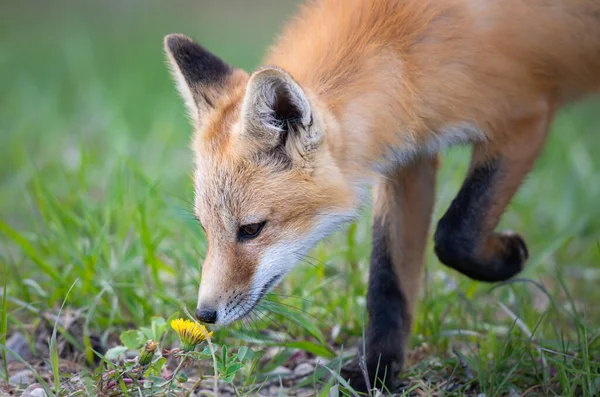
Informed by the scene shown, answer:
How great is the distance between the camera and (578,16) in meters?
4.20

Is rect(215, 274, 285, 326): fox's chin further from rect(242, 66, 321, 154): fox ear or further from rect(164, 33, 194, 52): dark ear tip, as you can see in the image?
rect(164, 33, 194, 52): dark ear tip

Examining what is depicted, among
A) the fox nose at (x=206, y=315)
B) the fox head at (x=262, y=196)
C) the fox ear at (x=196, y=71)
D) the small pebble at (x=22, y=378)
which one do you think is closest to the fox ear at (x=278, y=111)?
the fox head at (x=262, y=196)

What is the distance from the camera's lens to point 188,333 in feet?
10.4

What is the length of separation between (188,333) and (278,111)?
1.13 metres

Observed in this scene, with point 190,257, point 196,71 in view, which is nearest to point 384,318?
point 190,257

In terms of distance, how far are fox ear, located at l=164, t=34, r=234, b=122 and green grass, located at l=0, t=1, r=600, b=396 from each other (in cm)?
70

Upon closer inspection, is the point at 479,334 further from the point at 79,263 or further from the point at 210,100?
the point at 79,263

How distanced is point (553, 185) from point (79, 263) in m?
4.94

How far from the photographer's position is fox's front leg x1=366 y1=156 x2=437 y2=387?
4031 mm

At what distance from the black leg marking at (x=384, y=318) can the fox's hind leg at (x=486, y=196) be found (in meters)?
0.35

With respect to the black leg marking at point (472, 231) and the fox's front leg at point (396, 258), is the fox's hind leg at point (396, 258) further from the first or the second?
the black leg marking at point (472, 231)

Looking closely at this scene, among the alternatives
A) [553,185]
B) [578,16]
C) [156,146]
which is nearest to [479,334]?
[578,16]

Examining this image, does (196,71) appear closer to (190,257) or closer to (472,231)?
(190,257)

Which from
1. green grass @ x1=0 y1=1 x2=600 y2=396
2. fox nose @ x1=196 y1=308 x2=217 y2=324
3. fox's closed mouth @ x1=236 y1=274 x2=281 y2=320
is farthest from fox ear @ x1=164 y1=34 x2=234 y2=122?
fox nose @ x1=196 y1=308 x2=217 y2=324
